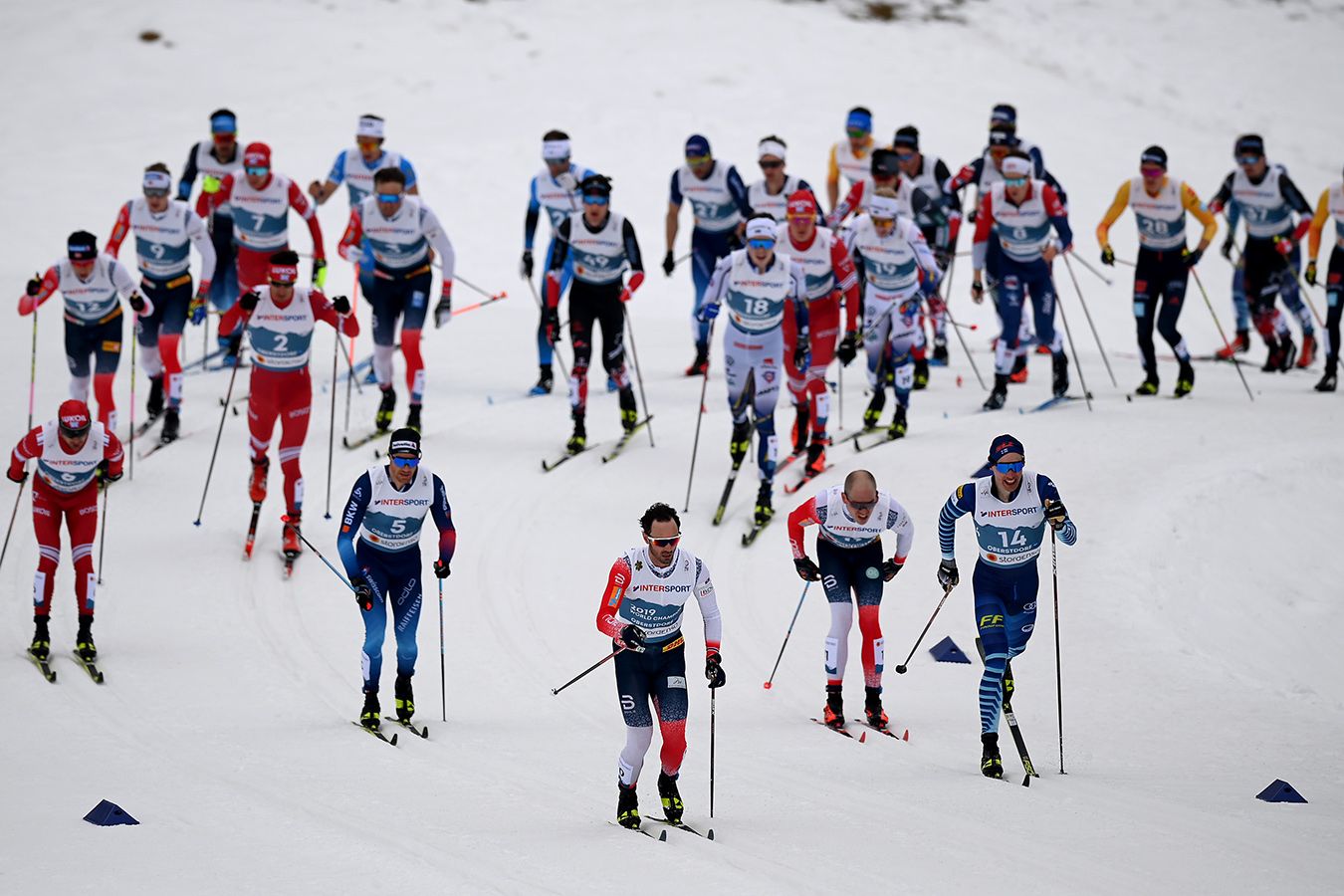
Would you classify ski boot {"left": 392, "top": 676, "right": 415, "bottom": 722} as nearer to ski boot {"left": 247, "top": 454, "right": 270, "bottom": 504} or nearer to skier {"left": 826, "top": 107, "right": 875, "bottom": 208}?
ski boot {"left": 247, "top": 454, "right": 270, "bottom": 504}

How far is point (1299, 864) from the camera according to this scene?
24.8ft

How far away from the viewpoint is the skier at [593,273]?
13.8m

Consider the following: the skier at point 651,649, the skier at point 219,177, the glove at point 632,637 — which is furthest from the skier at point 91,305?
the glove at point 632,637

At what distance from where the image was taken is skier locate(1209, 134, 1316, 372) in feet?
51.8

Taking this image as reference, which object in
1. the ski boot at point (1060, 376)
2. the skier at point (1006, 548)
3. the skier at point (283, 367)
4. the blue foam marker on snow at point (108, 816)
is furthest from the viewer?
the ski boot at point (1060, 376)

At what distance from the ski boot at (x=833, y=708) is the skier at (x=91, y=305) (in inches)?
274

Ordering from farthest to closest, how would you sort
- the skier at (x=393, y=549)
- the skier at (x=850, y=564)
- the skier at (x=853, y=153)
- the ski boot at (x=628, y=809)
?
the skier at (x=853, y=153), the skier at (x=850, y=564), the skier at (x=393, y=549), the ski boot at (x=628, y=809)

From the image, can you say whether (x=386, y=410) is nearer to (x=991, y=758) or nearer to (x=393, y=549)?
(x=393, y=549)

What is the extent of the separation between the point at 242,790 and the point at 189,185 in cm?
926

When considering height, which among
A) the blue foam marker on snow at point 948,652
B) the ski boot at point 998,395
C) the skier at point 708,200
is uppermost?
the skier at point 708,200

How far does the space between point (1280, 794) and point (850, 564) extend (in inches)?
110

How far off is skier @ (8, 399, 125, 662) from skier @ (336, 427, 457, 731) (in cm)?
204

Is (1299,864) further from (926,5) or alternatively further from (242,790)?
(926,5)

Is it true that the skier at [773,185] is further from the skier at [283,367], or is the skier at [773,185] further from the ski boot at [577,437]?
the skier at [283,367]
